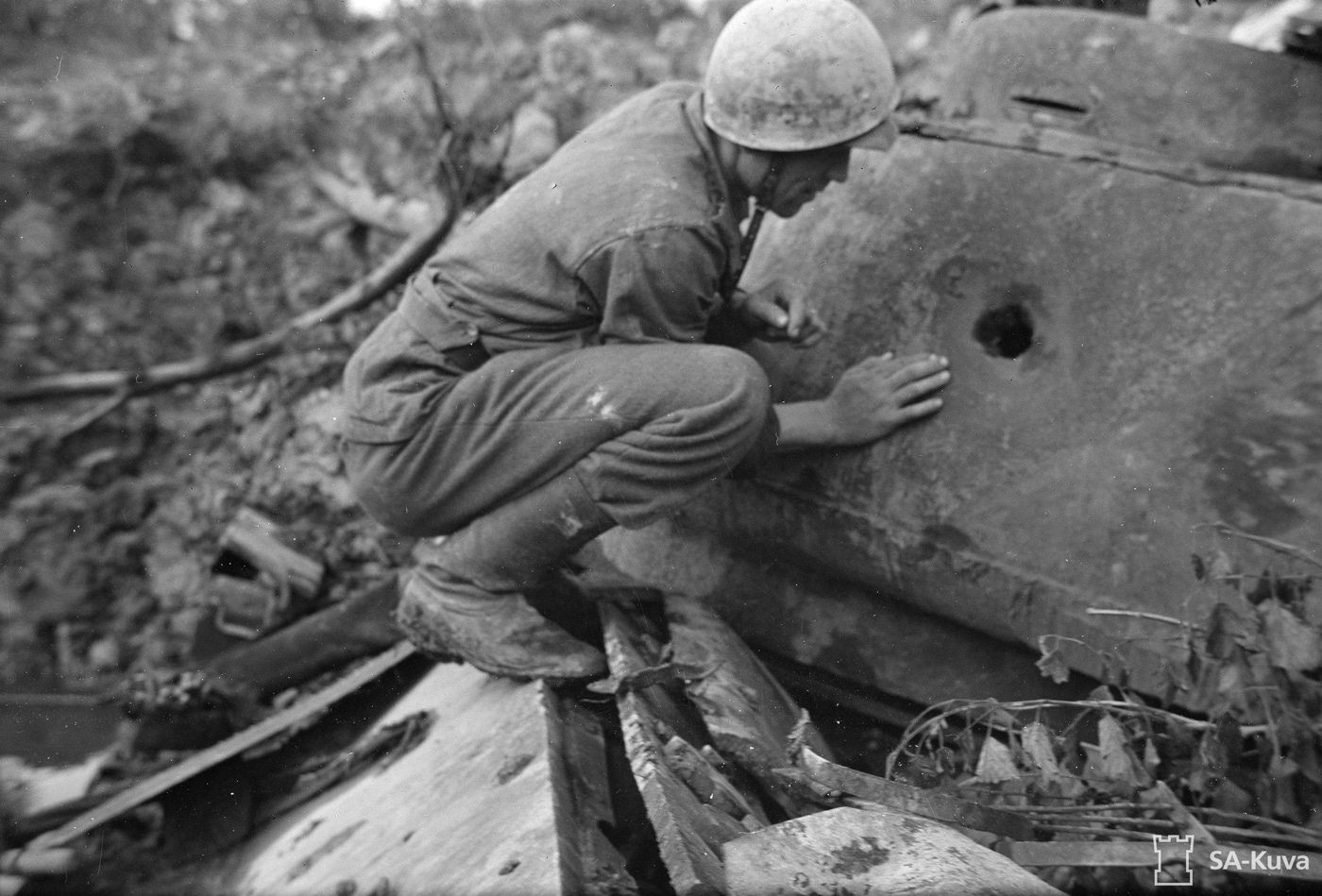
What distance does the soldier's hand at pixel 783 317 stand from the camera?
2.63 meters

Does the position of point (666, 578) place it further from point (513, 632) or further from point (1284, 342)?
point (1284, 342)

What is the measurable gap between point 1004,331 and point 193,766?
8.43ft

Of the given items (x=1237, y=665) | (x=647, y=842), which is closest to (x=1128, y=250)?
(x=1237, y=665)

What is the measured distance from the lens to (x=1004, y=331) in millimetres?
2561

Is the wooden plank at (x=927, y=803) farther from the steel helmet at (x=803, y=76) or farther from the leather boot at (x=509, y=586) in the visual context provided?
the steel helmet at (x=803, y=76)

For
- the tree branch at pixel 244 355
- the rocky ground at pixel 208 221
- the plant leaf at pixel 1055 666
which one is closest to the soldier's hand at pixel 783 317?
the plant leaf at pixel 1055 666

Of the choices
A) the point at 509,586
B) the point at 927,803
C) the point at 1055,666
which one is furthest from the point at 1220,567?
the point at 509,586

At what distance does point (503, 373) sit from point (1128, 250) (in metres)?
1.39

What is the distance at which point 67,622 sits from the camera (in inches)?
212

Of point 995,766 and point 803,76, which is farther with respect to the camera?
point 803,76

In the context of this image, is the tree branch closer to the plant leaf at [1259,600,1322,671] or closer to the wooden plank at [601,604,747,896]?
the wooden plank at [601,604,747,896]

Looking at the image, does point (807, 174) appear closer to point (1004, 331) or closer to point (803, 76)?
point (803, 76)

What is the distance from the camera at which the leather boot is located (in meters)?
2.55

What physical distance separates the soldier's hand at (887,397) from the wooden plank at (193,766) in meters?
1.86
